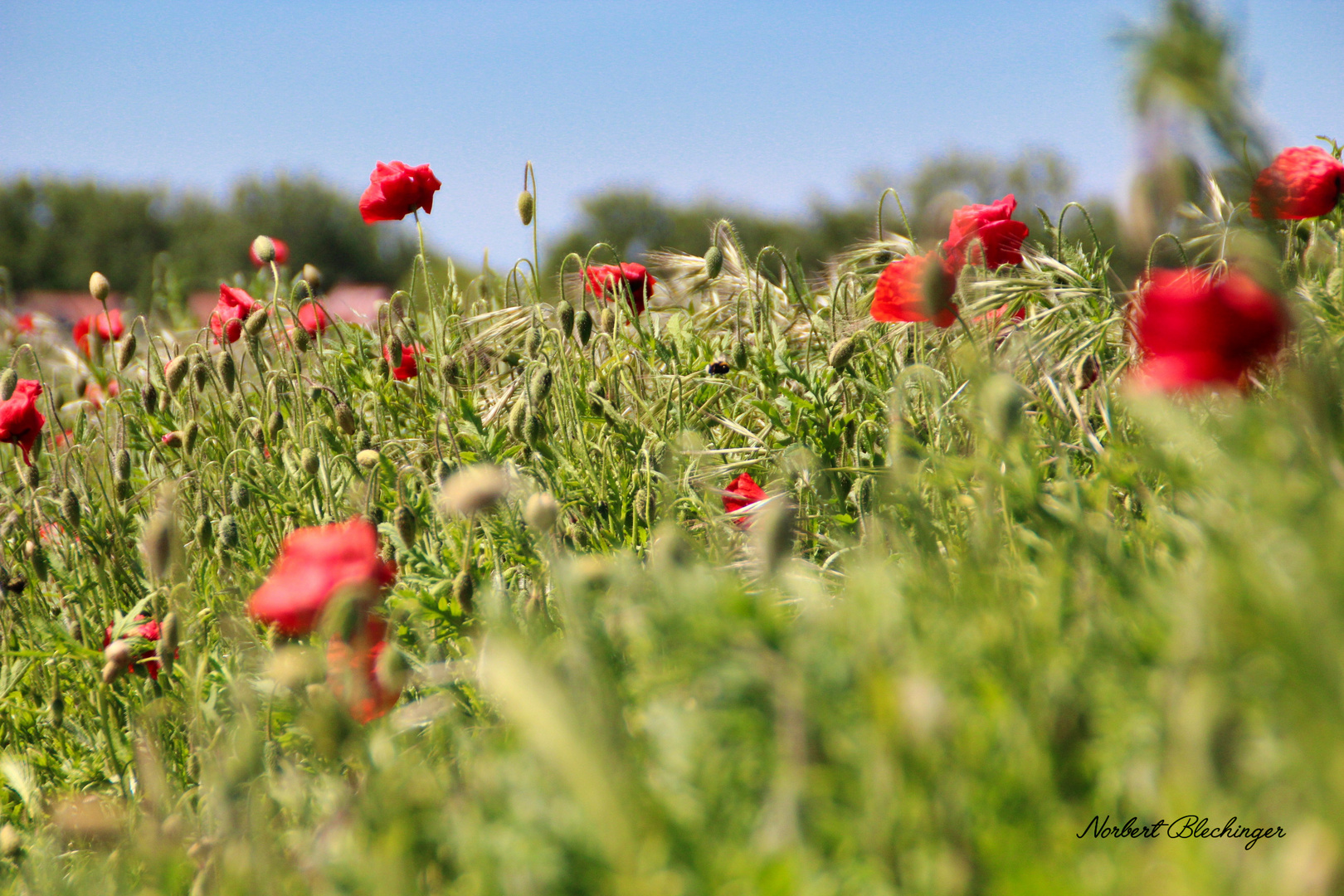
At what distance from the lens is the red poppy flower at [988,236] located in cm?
205

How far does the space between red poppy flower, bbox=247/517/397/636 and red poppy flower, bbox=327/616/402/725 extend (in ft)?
0.19

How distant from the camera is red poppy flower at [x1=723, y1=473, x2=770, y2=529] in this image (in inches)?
74.1

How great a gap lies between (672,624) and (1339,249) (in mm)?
1694

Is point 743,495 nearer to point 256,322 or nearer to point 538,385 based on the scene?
point 538,385

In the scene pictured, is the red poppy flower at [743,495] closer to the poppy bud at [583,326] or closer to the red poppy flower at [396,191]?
the poppy bud at [583,326]

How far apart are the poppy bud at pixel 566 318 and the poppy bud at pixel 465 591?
83cm

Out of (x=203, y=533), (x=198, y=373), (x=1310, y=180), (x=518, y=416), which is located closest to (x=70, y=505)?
(x=203, y=533)

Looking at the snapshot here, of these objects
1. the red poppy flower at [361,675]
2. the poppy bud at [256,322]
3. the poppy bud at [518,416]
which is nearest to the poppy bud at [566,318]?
the poppy bud at [518,416]

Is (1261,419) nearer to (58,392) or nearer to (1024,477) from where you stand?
(1024,477)

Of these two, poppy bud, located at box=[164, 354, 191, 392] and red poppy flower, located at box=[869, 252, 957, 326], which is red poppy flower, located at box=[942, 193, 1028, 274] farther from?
poppy bud, located at box=[164, 354, 191, 392]

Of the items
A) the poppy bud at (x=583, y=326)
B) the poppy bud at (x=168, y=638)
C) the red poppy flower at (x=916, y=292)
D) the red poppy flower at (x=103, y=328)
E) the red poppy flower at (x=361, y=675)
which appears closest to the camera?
the red poppy flower at (x=361, y=675)

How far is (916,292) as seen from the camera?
1.66 meters

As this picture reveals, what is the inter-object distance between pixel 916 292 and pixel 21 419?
2004mm
